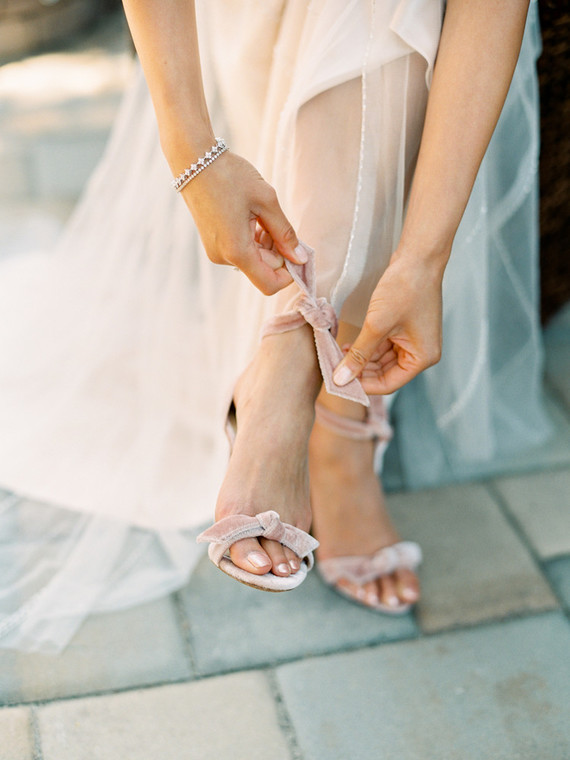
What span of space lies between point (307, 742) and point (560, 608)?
0.44 m

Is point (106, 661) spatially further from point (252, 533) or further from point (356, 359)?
point (356, 359)

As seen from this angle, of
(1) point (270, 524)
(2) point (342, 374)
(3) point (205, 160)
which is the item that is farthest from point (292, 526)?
(3) point (205, 160)

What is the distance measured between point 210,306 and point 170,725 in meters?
0.66

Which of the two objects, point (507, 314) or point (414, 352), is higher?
point (414, 352)

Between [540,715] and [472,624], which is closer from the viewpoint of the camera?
[540,715]

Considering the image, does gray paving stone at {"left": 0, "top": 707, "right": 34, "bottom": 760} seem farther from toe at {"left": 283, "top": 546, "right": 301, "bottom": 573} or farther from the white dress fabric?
toe at {"left": 283, "top": 546, "right": 301, "bottom": 573}

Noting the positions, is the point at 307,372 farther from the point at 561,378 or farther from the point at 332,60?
the point at 561,378

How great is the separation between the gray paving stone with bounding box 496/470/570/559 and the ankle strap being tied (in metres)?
0.55

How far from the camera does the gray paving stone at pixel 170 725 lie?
3.28 ft

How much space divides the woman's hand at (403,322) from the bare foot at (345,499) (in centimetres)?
28

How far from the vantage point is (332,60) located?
3.21 feet

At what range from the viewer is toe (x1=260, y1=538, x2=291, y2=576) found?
34.7 inches

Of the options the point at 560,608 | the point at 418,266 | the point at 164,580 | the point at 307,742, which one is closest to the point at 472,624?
the point at 560,608

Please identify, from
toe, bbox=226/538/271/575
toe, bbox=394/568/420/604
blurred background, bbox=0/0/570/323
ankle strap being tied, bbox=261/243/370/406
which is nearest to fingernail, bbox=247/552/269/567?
toe, bbox=226/538/271/575
